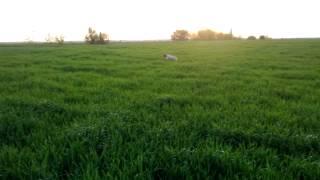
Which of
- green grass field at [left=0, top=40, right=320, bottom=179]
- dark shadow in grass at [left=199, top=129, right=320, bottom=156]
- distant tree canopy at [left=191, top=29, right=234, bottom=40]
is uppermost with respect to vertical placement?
distant tree canopy at [left=191, top=29, right=234, bottom=40]

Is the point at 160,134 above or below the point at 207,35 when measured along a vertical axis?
below

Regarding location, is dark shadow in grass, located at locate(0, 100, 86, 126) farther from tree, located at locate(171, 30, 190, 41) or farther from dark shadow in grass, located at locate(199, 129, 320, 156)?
tree, located at locate(171, 30, 190, 41)

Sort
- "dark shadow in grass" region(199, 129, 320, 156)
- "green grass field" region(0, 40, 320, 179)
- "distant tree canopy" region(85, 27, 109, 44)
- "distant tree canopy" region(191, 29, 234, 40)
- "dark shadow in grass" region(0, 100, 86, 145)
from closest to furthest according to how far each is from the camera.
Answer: "green grass field" region(0, 40, 320, 179)
"dark shadow in grass" region(199, 129, 320, 156)
"dark shadow in grass" region(0, 100, 86, 145)
"distant tree canopy" region(85, 27, 109, 44)
"distant tree canopy" region(191, 29, 234, 40)

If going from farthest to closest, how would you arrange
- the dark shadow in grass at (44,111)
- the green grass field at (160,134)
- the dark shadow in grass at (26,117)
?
the dark shadow in grass at (44,111)
the dark shadow in grass at (26,117)
the green grass field at (160,134)

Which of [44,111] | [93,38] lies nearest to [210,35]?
[93,38]

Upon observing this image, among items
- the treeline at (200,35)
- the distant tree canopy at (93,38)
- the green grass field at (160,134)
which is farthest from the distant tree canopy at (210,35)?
the green grass field at (160,134)

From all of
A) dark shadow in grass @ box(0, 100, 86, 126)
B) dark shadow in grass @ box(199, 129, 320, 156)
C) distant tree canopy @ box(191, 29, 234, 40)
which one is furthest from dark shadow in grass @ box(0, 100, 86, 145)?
distant tree canopy @ box(191, 29, 234, 40)

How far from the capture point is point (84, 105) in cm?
596

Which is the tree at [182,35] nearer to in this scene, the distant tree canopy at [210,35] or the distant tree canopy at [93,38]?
the distant tree canopy at [210,35]

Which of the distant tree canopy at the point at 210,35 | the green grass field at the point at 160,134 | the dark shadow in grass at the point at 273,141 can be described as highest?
the distant tree canopy at the point at 210,35

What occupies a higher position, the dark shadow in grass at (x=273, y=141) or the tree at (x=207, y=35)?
the tree at (x=207, y=35)

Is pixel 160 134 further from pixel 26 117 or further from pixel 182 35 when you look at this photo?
pixel 182 35

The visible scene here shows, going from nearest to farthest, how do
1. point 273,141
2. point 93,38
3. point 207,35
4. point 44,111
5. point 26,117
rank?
point 273,141 < point 26,117 < point 44,111 < point 93,38 < point 207,35

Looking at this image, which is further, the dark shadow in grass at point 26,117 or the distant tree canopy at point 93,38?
the distant tree canopy at point 93,38
